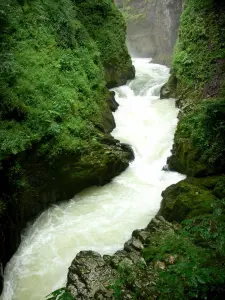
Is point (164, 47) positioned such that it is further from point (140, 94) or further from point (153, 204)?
point (153, 204)

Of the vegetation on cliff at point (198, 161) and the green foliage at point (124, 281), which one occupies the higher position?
the vegetation on cliff at point (198, 161)

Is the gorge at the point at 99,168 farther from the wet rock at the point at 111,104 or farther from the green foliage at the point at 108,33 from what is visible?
the green foliage at the point at 108,33

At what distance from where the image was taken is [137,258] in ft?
19.9

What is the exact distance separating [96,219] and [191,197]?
302 centimetres

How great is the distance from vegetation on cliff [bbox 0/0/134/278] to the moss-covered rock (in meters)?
3.05

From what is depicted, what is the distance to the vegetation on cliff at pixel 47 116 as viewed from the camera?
7.69m

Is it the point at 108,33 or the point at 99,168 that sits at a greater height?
the point at 108,33

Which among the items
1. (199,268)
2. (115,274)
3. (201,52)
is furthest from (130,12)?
(199,268)

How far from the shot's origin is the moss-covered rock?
673 cm

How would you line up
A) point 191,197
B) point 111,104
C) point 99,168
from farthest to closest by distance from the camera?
1. point 111,104
2. point 99,168
3. point 191,197

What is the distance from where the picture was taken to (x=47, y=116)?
29.4 ft

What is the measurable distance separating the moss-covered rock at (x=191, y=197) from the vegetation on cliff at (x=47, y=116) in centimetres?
305

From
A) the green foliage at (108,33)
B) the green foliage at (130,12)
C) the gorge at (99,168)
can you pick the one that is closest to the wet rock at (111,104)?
the gorge at (99,168)

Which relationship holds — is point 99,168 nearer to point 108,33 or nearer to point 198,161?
point 198,161
